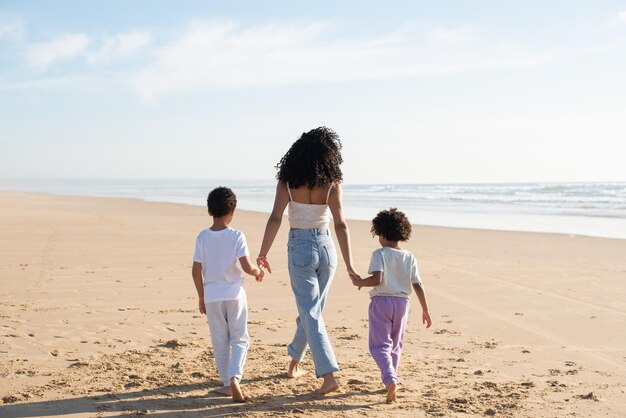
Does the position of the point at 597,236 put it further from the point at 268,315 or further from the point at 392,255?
the point at 392,255

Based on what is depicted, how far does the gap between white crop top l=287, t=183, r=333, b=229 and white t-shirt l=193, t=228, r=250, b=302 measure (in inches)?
16.9

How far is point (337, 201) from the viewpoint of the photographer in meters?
4.90

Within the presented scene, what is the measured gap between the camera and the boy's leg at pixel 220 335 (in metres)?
4.76

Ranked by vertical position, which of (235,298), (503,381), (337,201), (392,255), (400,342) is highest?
(337,201)

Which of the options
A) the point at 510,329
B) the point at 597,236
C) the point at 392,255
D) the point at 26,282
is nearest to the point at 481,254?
the point at 597,236

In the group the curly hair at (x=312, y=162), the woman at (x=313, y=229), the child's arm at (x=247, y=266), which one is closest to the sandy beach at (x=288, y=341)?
the woman at (x=313, y=229)

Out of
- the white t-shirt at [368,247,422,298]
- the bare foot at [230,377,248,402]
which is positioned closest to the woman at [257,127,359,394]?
the white t-shirt at [368,247,422,298]

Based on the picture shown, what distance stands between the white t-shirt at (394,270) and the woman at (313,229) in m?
0.20

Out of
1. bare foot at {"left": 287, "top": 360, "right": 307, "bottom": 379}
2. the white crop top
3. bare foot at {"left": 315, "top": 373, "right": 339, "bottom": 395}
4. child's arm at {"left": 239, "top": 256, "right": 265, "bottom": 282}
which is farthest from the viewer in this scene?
bare foot at {"left": 287, "top": 360, "right": 307, "bottom": 379}

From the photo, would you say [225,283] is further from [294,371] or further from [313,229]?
[294,371]

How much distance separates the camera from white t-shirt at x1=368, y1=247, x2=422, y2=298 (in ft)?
16.0

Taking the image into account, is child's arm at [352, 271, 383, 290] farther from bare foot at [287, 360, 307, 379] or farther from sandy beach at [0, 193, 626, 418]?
bare foot at [287, 360, 307, 379]

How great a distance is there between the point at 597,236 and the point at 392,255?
1513cm

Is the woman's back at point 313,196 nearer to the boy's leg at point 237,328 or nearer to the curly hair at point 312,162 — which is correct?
the curly hair at point 312,162
